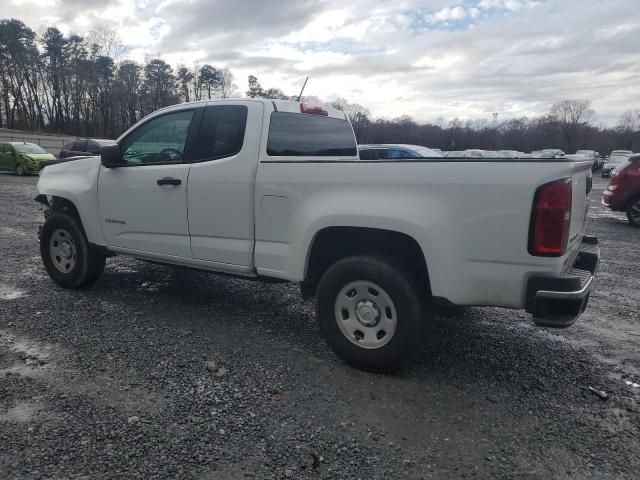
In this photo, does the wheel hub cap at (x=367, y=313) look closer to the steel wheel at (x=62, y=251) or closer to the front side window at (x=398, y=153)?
the steel wheel at (x=62, y=251)

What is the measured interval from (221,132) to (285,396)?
235 centimetres

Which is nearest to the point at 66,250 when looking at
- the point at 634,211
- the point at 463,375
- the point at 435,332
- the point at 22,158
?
the point at 435,332

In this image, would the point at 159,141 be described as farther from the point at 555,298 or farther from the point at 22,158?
the point at 22,158

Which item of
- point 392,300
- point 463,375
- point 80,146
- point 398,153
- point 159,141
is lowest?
point 463,375

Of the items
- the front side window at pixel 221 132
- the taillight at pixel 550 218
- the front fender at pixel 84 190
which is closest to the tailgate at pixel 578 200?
the taillight at pixel 550 218

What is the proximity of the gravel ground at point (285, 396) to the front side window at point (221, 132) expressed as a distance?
158cm

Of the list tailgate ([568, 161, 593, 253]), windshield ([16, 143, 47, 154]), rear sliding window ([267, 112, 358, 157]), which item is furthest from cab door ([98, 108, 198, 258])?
windshield ([16, 143, 47, 154])

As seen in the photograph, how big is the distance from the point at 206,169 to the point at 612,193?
10.8 metres

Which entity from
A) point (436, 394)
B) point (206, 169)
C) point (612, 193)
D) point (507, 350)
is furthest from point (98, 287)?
point (612, 193)

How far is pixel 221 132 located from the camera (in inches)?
166

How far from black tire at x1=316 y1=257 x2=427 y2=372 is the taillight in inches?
33.7

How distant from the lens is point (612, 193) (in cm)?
1135

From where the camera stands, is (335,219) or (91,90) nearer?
(335,219)

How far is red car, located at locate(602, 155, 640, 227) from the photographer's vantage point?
1099 cm
